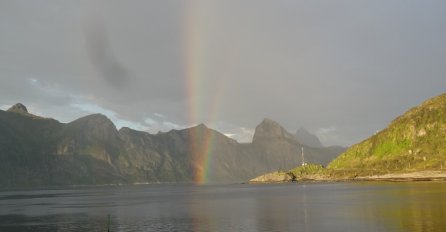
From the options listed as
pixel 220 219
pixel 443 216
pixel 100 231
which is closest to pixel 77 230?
pixel 100 231

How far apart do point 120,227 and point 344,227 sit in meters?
46.3

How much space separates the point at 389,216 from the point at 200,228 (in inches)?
1539

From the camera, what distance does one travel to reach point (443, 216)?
81.9 meters

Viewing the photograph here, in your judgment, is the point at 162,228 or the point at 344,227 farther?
the point at 162,228

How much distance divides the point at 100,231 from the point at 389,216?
2318 inches

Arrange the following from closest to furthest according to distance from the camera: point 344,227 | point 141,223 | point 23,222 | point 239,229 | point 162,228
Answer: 1. point 344,227
2. point 239,229
3. point 162,228
4. point 141,223
5. point 23,222

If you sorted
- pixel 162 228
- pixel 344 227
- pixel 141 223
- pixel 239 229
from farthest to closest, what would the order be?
pixel 141 223 < pixel 162 228 < pixel 239 229 < pixel 344 227

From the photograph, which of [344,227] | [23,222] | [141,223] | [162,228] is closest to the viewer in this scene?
[344,227]

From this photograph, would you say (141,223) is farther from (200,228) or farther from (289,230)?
(289,230)

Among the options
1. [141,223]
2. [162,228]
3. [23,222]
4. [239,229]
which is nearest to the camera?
[239,229]

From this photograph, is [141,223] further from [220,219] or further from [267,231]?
[267,231]

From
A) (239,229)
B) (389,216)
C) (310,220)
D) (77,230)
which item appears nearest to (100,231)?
(77,230)

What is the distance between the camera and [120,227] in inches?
3642

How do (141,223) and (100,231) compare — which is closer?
(100,231)
